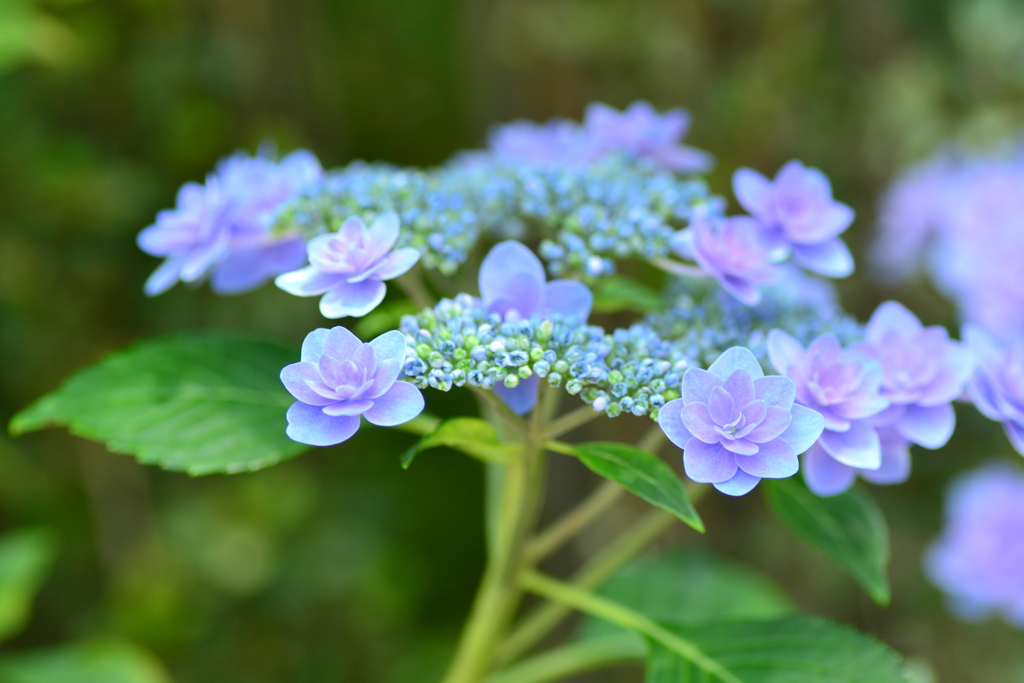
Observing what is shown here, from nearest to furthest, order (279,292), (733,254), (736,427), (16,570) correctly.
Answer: (736,427) < (733,254) < (16,570) < (279,292)

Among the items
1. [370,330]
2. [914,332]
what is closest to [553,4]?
[370,330]

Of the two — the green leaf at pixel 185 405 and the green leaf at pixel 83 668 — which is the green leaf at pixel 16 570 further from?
the green leaf at pixel 185 405

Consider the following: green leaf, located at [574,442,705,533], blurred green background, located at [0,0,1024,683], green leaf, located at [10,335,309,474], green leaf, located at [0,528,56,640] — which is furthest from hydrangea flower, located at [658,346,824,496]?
blurred green background, located at [0,0,1024,683]

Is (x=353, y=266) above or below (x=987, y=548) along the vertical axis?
above

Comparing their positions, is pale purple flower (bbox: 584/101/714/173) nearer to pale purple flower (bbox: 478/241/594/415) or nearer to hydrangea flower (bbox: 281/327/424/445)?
pale purple flower (bbox: 478/241/594/415)

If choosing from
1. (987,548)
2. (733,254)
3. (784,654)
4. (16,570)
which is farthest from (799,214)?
(16,570)

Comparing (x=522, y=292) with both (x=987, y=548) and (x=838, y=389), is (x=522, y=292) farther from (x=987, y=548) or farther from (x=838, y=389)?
(x=987, y=548)

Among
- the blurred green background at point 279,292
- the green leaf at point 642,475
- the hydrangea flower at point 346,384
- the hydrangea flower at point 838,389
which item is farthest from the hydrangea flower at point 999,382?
the blurred green background at point 279,292
